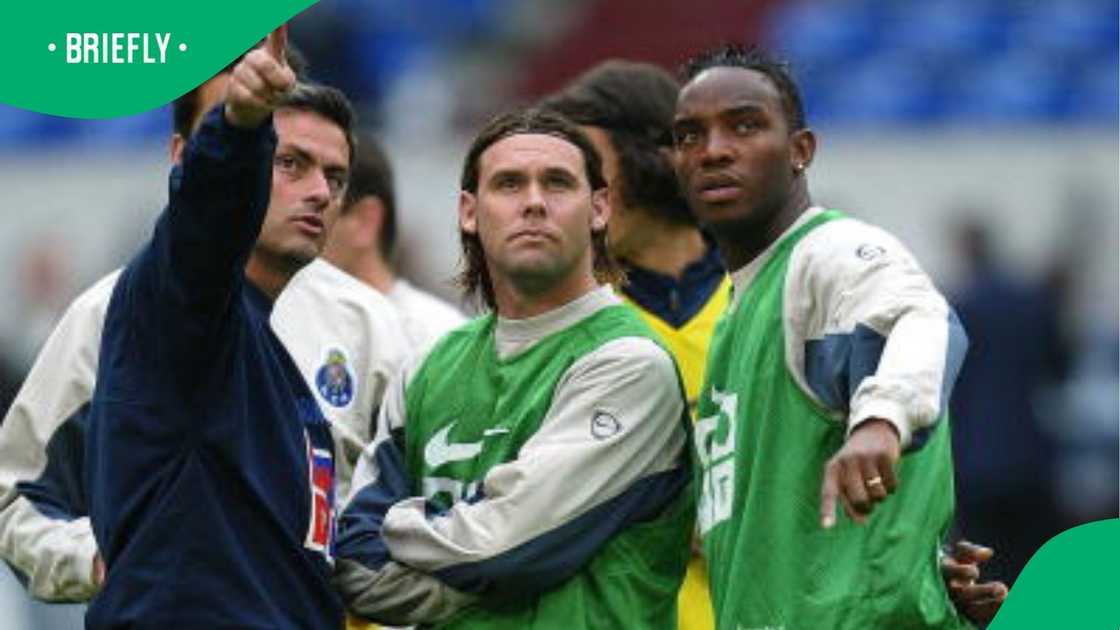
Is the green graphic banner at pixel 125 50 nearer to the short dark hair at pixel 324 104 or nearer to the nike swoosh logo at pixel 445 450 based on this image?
the short dark hair at pixel 324 104

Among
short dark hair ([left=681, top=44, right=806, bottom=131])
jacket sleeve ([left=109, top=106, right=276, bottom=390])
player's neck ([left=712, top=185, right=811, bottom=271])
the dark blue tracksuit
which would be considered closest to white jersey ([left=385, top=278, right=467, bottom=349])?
short dark hair ([left=681, top=44, right=806, bottom=131])

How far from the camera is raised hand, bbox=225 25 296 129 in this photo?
4973mm

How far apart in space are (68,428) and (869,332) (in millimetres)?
1914

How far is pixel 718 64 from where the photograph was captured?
597cm

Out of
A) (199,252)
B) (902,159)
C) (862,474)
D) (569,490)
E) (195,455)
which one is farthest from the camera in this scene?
(902,159)

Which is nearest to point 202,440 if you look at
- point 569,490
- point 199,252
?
point 199,252

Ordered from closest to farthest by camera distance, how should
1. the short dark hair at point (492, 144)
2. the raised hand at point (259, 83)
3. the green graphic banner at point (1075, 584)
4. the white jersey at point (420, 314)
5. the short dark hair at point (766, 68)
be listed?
the raised hand at point (259, 83), the green graphic banner at point (1075, 584), the short dark hair at point (766, 68), the short dark hair at point (492, 144), the white jersey at point (420, 314)

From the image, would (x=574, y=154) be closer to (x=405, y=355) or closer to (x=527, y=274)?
(x=527, y=274)

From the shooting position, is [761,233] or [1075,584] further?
[761,233]

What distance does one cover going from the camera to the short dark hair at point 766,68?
5848mm

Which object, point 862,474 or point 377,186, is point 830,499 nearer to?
point 862,474

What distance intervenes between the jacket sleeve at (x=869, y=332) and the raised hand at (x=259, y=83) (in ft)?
3.55

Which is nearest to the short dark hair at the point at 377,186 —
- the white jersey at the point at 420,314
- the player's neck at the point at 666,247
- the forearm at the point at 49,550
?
the white jersey at the point at 420,314

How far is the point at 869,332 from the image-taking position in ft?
17.3
